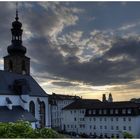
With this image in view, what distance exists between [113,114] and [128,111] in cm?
144

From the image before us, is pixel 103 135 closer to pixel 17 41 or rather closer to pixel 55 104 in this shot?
pixel 55 104

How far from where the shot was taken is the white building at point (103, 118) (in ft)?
82.8

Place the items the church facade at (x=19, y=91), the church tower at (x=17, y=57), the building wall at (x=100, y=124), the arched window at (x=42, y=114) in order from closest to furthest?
the church facade at (x=19, y=91) < the arched window at (x=42, y=114) < the church tower at (x=17, y=57) < the building wall at (x=100, y=124)

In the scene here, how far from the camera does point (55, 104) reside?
30.8 m

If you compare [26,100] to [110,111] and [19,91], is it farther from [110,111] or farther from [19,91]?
[110,111]

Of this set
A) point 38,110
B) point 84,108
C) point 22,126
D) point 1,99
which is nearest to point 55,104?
point 84,108

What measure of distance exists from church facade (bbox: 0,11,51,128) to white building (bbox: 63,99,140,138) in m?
5.37

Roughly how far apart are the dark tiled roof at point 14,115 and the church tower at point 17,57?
4868mm

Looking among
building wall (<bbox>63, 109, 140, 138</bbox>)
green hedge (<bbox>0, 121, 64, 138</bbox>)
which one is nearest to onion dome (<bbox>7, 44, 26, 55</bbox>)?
building wall (<bbox>63, 109, 140, 138</bbox>)

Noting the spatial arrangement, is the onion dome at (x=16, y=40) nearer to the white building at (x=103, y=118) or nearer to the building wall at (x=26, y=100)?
the building wall at (x=26, y=100)

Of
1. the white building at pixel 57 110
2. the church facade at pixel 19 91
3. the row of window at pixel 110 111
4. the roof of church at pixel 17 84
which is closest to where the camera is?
the church facade at pixel 19 91

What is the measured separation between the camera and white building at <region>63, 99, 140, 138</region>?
2525 cm

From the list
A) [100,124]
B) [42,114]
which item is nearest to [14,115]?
[42,114]

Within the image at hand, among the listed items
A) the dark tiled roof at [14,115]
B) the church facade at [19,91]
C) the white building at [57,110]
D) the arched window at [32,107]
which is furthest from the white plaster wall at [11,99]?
the white building at [57,110]
